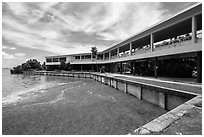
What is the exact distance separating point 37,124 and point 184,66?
19.6 metres

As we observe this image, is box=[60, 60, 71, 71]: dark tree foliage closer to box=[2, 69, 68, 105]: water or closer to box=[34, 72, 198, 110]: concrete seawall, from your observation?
box=[2, 69, 68, 105]: water

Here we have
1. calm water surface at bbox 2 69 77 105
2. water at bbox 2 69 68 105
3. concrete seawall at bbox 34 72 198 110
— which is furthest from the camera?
calm water surface at bbox 2 69 77 105

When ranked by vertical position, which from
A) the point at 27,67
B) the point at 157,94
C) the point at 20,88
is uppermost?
the point at 27,67

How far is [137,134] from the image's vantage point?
323cm

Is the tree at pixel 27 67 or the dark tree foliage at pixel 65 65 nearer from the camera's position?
the dark tree foliage at pixel 65 65

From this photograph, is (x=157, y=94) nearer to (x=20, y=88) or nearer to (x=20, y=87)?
(x=20, y=88)

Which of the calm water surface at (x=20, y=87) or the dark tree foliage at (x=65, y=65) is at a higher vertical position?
the dark tree foliage at (x=65, y=65)

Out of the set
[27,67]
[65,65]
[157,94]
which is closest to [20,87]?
[157,94]

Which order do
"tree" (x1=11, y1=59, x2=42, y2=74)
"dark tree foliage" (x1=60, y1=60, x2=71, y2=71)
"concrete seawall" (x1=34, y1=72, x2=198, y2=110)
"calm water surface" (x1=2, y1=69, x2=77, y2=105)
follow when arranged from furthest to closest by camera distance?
"tree" (x1=11, y1=59, x2=42, y2=74) → "dark tree foliage" (x1=60, y1=60, x2=71, y2=71) → "calm water surface" (x1=2, y1=69, x2=77, y2=105) → "concrete seawall" (x1=34, y1=72, x2=198, y2=110)

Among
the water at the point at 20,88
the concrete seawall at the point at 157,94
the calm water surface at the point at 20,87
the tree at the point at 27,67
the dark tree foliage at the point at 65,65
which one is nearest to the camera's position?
the concrete seawall at the point at 157,94

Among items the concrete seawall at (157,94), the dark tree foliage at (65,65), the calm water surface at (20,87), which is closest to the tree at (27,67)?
the dark tree foliage at (65,65)

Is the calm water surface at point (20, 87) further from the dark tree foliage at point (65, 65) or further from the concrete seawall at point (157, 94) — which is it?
the dark tree foliage at point (65, 65)

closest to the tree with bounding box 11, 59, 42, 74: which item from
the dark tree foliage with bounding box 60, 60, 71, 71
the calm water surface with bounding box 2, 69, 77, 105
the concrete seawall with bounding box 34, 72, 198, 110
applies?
the dark tree foliage with bounding box 60, 60, 71, 71

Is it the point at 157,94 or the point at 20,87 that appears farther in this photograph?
the point at 20,87
